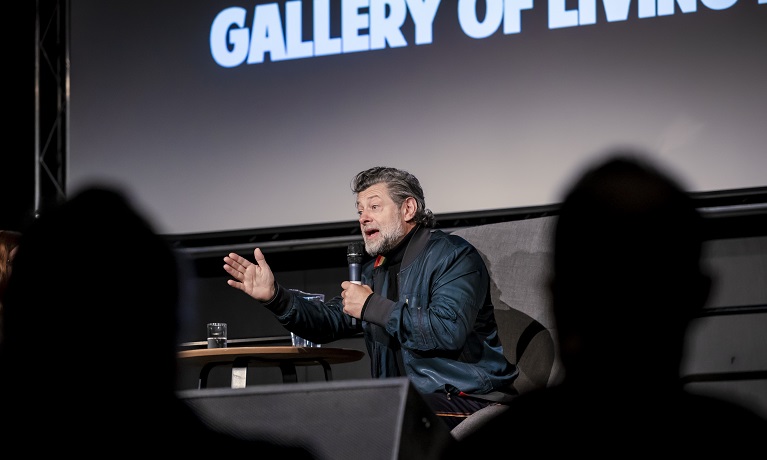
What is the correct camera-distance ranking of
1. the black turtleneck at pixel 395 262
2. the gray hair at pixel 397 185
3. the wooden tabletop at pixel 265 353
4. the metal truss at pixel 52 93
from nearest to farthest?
the wooden tabletop at pixel 265 353
the black turtleneck at pixel 395 262
the gray hair at pixel 397 185
the metal truss at pixel 52 93

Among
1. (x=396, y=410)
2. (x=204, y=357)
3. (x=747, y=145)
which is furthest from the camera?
(x=747, y=145)

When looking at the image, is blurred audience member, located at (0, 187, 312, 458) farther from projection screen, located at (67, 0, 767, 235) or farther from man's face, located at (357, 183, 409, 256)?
projection screen, located at (67, 0, 767, 235)

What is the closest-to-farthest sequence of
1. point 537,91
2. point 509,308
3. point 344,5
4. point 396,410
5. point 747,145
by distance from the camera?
point 396,410 → point 509,308 → point 747,145 → point 537,91 → point 344,5

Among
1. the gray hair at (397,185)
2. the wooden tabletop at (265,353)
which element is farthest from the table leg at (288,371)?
the gray hair at (397,185)

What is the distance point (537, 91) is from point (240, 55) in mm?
1314

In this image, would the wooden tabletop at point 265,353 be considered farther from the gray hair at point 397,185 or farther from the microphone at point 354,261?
the gray hair at point 397,185

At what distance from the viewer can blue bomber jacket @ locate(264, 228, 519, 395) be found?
2531mm

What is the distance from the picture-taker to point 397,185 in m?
3.01

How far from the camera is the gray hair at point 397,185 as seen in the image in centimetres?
300

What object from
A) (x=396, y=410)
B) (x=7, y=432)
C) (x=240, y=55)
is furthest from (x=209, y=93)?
(x=7, y=432)

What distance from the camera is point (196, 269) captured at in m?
4.13

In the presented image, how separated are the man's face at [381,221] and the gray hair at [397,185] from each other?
0.05ft

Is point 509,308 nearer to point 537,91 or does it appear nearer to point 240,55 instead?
point 537,91

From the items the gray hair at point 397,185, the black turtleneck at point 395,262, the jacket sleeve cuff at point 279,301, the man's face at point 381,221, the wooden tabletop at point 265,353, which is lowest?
the wooden tabletop at point 265,353
